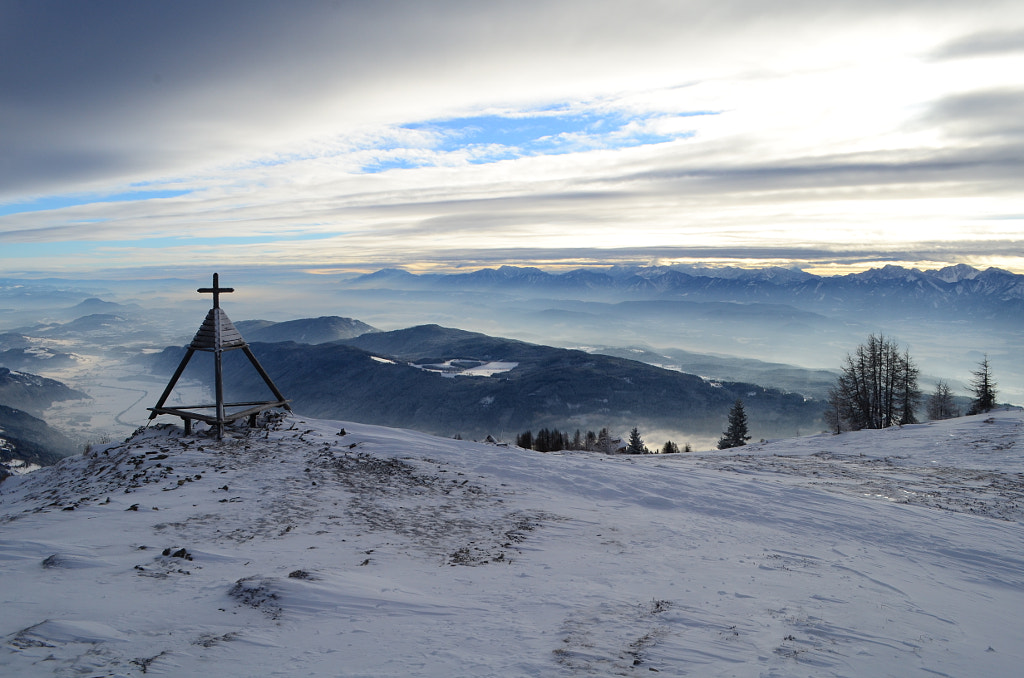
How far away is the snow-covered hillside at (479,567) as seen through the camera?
19.4 feet

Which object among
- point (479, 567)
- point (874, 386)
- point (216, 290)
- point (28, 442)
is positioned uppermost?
point (216, 290)

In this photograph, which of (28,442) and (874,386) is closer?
(874,386)

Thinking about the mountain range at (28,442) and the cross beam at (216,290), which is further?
the mountain range at (28,442)

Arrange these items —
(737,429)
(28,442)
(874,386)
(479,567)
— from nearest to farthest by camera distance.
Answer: (479,567)
(874,386)
(737,429)
(28,442)

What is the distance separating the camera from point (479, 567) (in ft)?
29.8

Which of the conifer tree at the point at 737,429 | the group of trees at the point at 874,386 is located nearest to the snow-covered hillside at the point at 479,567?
the group of trees at the point at 874,386

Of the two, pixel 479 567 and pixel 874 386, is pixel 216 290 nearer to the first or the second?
pixel 479 567

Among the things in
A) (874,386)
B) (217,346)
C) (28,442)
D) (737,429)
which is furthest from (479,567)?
(28,442)

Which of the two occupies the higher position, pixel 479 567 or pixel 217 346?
pixel 217 346

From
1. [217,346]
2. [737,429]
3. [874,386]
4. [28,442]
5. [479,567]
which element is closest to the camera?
[479,567]

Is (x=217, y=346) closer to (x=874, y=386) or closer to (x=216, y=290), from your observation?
(x=216, y=290)

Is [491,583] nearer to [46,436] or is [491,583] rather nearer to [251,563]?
[251,563]

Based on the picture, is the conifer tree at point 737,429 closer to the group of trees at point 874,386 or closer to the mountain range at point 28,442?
the group of trees at point 874,386

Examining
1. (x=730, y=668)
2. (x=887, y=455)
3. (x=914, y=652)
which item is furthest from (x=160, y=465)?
(x=887, y=455)
